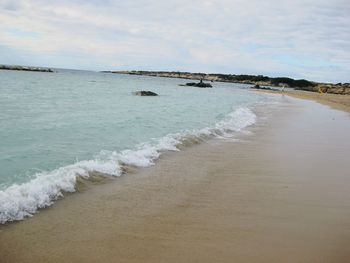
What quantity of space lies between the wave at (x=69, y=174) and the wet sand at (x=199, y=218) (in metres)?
0.27

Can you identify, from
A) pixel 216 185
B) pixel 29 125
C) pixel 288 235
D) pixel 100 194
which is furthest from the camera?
pixel 29 125

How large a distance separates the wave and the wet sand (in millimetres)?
273

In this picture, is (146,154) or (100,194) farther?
(146,154)

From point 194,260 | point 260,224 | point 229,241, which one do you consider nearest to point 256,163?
point 260,224

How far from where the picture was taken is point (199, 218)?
5922 millimetres

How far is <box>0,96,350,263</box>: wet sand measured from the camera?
15.3ft

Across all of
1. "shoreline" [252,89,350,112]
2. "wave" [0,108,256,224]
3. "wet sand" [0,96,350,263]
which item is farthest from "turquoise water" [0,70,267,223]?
"shoreline" [252,89,350,112]

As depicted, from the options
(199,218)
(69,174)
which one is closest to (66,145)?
(69,174)

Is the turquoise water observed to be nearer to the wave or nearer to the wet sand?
the wave

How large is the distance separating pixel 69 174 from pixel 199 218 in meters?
3.04

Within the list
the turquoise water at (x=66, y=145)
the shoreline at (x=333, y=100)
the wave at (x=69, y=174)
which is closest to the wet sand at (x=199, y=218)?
the wave at (x=69, y=174)

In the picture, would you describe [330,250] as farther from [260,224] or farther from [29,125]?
[29,125]

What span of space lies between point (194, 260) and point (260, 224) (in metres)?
1.63

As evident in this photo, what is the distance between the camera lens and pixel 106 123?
16.1 meters
